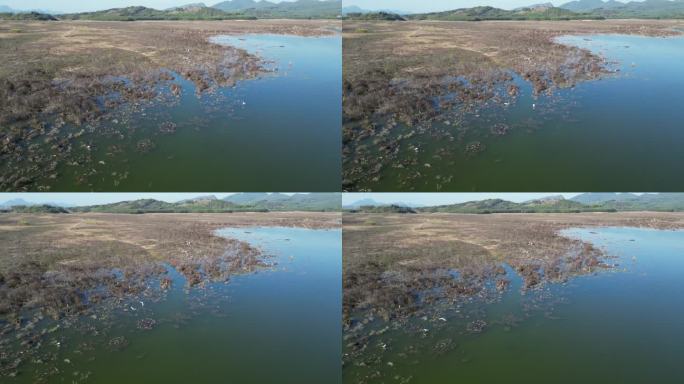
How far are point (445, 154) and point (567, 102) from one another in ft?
30.8

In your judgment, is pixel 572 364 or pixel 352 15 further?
pixel 352 15

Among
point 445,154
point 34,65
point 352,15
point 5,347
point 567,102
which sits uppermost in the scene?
point 352,15

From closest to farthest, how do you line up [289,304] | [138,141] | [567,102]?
[289,304] → [138,141] → [567,102]

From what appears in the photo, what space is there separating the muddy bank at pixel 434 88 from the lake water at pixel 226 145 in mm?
1577

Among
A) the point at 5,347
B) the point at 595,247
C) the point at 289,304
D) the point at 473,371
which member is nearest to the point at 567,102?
the point at 595,247

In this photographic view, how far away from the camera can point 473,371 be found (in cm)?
1494

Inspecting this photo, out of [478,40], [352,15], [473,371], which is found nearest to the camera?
[473,371]

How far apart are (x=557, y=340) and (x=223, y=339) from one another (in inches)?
506

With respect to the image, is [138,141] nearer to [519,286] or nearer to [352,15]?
[519,286]

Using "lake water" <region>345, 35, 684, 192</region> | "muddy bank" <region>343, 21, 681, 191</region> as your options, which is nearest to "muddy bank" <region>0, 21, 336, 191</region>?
"muddy bank" <region>343, 21, 681, 191</region>

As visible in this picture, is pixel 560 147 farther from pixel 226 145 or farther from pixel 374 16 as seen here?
pixel 374 16

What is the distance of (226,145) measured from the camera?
2298 centimetres

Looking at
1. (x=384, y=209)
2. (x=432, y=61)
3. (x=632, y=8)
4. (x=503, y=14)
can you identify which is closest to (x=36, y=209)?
(x=384, y=209)

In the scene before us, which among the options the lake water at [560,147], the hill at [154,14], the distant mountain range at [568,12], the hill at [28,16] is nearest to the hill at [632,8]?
the distant mountain range at [568,12]
